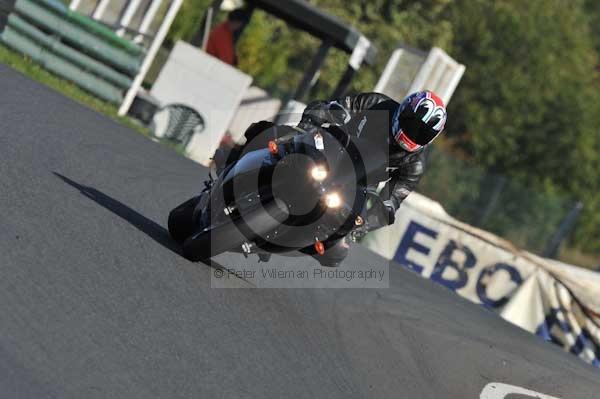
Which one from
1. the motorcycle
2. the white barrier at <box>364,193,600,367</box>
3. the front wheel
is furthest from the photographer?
the white barrier at <box>364,193,600,367</box>

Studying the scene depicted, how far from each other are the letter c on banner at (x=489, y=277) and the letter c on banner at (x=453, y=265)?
21 cm

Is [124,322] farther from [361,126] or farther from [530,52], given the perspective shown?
[530,52]

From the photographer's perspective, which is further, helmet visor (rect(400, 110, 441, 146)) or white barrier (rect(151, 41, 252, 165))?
white barrier (rect(151, 41, 252, 165))

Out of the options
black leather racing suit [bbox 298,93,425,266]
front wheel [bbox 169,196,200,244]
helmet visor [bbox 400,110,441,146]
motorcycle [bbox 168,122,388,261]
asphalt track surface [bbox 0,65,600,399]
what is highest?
helmet visor [bbox 400,110,441,146]

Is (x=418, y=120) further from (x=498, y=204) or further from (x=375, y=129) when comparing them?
(x=498, y=204)

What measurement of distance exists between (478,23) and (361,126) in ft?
127

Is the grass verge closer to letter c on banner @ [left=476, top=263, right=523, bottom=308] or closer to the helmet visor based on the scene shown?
letter c on banner @ [left=476, top=263, right=523, bottom=308]

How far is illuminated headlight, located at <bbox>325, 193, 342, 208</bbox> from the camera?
25.3 feet

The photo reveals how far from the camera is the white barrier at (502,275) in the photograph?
14.5 meters

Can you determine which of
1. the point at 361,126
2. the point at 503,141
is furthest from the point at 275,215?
the point at 503,141

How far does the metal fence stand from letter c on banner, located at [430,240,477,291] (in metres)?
5.53

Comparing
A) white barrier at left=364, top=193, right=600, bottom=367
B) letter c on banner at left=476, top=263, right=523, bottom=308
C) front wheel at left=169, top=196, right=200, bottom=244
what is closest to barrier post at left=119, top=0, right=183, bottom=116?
white barrier at left=364, top=193, right=600, bottom=367

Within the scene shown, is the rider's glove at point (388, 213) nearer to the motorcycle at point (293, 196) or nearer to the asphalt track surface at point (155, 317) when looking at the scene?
the motorcycle at point (293, 196)

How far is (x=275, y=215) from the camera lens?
7.89 meters
